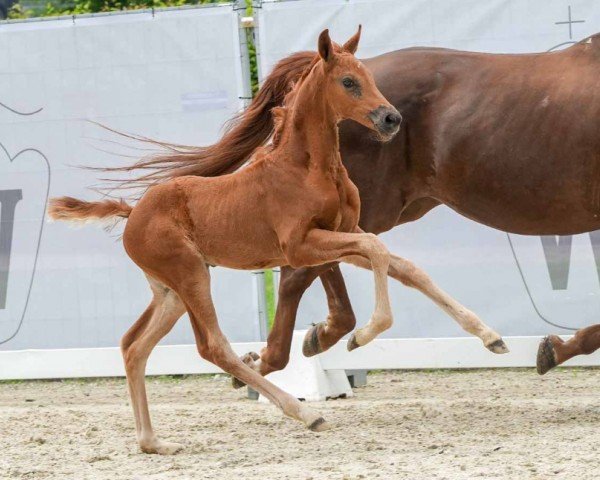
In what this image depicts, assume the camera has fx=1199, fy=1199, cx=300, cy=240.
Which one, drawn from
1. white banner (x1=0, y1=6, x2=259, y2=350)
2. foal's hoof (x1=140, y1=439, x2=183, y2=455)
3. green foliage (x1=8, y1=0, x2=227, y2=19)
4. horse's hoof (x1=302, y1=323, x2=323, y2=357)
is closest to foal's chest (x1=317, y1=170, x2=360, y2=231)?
horse's hoof (x1=302, y1=323, x2=323, y2=357)

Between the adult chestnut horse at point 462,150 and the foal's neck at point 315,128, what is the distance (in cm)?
65

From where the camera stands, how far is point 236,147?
5637 millimetres

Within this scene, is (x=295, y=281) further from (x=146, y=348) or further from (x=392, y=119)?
(x=392, y=119)

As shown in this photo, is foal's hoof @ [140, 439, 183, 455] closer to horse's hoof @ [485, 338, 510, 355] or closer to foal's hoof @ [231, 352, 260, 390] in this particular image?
foal's hoof @ [231, 352, 260, 390]

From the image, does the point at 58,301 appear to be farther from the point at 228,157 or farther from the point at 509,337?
the point at 509,337

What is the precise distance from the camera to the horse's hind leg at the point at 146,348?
5098mm

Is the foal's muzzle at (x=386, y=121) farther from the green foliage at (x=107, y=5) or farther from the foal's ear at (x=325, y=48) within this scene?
the green foliage at (x=107, y=5)

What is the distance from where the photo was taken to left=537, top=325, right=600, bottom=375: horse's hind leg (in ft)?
18.9

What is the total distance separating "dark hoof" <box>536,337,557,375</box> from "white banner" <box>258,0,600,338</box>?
91 centimetres

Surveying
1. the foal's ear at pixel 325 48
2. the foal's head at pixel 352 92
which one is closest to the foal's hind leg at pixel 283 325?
the foal's head at pixel 352 92

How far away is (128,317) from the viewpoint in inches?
283

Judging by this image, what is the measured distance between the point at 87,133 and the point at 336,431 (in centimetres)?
270

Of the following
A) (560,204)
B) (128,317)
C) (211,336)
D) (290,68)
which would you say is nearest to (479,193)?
(560,204)

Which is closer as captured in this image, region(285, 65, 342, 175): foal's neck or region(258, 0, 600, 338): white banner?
region(285, 65, 342, 175): foal's neck
